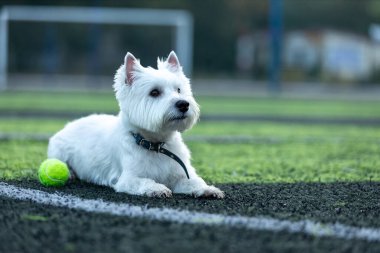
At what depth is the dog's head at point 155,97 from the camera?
5168 millimetres

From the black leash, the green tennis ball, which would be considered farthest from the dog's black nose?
the green tennis ball

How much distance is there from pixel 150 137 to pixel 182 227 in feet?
5.17

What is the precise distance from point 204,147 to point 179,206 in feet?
15.6

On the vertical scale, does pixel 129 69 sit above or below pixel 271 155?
above

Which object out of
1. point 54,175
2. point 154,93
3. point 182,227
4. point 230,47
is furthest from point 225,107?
point 230,47

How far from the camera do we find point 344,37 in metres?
49.7

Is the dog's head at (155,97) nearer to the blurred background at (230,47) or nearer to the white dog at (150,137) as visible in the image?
the white dog at (150,137)

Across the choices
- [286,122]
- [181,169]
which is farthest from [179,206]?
[286,122]

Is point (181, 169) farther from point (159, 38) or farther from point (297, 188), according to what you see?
point (159, 38)

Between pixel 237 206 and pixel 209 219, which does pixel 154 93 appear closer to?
pixel 237 206

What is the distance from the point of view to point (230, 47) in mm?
A: 42812

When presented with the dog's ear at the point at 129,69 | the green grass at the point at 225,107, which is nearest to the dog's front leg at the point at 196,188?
the dog's ear at the point at 129,69

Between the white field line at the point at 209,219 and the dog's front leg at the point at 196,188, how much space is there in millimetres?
605

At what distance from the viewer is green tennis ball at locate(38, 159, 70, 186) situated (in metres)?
5.75
